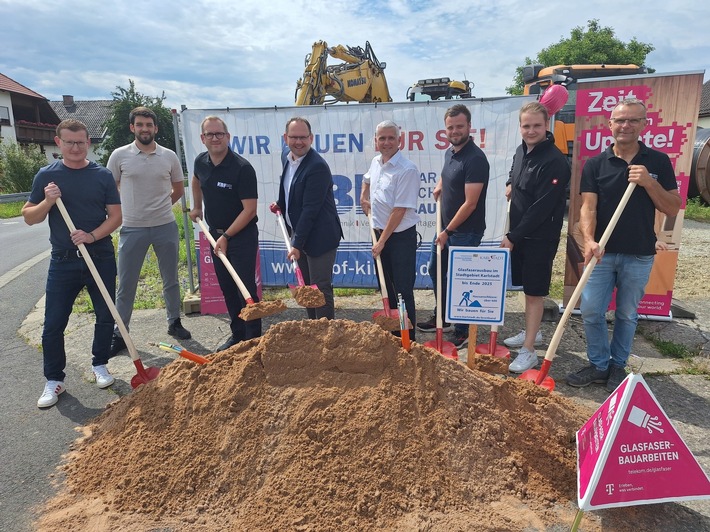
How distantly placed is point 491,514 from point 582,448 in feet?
1.94

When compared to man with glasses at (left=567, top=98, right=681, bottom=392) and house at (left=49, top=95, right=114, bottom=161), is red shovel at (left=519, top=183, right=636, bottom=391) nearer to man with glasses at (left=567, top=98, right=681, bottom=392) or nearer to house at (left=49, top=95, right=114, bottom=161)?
man with glasses at (left=567, top=98, right=681, bottom=392)

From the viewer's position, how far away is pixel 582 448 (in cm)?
238

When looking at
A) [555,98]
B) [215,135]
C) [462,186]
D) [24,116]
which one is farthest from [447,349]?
[24,116]

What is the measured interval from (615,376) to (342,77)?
8.75 meters

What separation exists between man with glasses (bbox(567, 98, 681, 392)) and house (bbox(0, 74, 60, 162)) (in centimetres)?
3815

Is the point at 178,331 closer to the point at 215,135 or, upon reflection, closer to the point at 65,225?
the point at 65,225

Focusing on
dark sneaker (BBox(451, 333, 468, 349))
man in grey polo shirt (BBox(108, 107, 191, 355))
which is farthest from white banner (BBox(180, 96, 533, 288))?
dark sneaker (BBox(451, 333, 468, 349))

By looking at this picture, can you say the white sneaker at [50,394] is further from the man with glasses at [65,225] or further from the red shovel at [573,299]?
the red shovel at [573,299]

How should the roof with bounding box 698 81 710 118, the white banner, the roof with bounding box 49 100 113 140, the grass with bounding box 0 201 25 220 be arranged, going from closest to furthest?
Result: the white banner < the grass with bounding box 0 201 25 220 < the roof with bounding box 698 81 710 118 < the roof with bounding box 49 100 113 140

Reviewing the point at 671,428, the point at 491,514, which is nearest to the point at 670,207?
the point at 671,428

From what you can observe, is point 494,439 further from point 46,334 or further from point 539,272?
point 46,334

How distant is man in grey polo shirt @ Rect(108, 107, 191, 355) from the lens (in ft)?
14.1

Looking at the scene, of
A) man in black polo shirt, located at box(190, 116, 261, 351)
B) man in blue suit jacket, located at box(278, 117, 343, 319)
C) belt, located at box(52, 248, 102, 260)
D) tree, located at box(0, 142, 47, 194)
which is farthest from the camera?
tree, located at box(0, 142, 47, 194)

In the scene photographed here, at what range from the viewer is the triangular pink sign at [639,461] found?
2.10 metres
